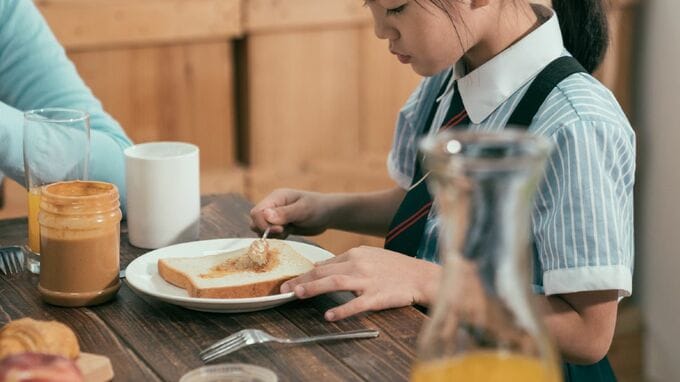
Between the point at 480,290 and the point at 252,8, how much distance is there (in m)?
2.51

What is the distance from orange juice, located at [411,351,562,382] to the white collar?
2.77 feet

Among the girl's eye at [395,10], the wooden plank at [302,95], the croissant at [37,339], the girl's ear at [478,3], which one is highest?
the girl's ear at [478,3]

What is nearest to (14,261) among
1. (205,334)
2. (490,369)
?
(205,334)

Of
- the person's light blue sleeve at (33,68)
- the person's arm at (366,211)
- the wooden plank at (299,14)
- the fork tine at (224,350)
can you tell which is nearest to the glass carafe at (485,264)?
the fork tine at (224,350)

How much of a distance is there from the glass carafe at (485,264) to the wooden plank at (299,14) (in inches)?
96.5

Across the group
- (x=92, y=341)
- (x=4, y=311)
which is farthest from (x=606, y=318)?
(x=4, y=311)

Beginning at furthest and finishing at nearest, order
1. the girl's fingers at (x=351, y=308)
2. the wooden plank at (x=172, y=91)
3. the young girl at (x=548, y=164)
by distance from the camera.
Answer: the wooden plank at (x=172, y=91) → the young girl at (x=548, y=164) → the girl's fingers at (x=351, y=308)

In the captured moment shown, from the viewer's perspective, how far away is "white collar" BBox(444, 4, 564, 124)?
1.62 meters

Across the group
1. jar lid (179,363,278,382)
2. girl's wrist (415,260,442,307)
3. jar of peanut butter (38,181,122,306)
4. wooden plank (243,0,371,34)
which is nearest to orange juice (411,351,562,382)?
jar lid (179,363,278,382)

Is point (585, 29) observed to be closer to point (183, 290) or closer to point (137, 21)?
point (183, 290)

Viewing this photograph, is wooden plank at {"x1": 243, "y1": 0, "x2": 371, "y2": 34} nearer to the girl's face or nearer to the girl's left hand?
the girl's face

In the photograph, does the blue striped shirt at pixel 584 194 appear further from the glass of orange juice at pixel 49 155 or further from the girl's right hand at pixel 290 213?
the glass of orange juice at pixel 49 155

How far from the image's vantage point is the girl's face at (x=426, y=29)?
155cm

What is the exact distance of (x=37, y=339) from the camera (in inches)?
42.8
